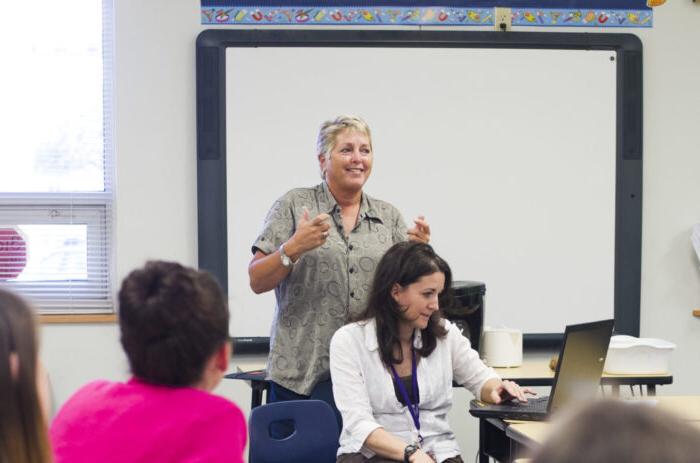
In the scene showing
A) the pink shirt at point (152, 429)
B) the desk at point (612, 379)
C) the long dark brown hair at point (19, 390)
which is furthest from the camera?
the desk at point (612, 379)

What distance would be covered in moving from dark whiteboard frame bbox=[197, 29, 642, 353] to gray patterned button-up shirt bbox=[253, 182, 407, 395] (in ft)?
4.44

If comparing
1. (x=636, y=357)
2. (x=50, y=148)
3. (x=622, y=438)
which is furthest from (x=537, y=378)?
(x=622, y=438)

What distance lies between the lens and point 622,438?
26.5 inches

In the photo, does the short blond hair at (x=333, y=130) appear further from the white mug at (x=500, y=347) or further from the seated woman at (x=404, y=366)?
the white mug at (x=500, y=347)

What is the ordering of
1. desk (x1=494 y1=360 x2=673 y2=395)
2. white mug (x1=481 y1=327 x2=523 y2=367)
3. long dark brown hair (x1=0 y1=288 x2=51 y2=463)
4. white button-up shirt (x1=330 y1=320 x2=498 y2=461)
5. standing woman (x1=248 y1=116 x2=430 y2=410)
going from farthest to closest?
white mug (x1=481 y1=327 x2=523 y2=367)
desk (x1=494 y1=360 x2=673 y2=395)
standing woman (x1=248 y1=116 x2=430 y2=410)
white button-up shirt (x1=330 y1=320 x2=498 y2=461)
long dark brown hair (x1=0 y1=288 x2=51 y2=463)

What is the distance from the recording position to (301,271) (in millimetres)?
2816

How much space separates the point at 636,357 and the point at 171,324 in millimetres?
2533

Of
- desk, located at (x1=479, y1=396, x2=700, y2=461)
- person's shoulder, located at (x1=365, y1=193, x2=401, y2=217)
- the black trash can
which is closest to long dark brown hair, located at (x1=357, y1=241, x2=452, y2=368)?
person's shoulder, located at (x1=365, y1=193, x2=401, y2=217)

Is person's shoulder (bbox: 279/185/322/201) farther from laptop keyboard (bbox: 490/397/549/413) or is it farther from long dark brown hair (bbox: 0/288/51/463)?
long dark brown hair (bbox: 0/288/51/463)

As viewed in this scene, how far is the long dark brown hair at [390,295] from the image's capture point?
106 inches

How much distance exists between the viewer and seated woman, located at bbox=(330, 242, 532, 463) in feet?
8.55

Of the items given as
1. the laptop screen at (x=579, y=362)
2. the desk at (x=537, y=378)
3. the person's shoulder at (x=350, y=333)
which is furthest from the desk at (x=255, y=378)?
the laptop screen at (x=579, y=362)

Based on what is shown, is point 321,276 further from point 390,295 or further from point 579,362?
point 579,362

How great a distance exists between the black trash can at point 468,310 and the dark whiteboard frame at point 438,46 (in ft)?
2.71
